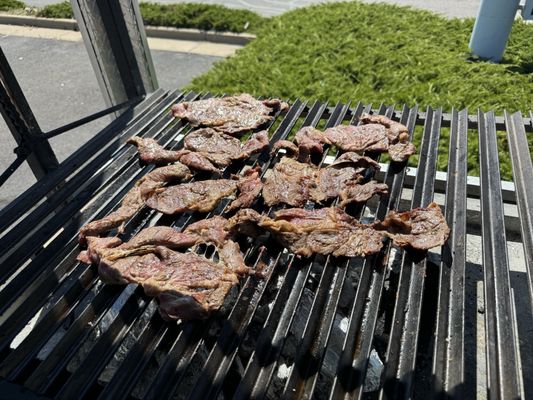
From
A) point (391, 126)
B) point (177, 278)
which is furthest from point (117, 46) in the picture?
point (177, 278)

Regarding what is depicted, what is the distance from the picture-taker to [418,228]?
8.89 feet

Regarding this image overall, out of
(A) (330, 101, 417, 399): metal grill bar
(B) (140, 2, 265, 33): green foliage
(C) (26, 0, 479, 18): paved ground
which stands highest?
(A) (330, 101, 417, 399): metal grill bar

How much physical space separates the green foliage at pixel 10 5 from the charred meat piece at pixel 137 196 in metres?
11.3

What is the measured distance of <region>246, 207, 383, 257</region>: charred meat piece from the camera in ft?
8.65

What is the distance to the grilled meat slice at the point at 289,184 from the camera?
3084mm

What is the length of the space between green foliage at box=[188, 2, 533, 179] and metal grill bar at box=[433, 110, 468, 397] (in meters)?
2.13

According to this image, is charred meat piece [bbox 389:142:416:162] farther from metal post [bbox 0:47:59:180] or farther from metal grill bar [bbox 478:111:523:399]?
metal post [bbox 0:47:59:180]

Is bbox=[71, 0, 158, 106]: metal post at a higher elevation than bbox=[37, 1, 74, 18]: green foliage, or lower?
higher

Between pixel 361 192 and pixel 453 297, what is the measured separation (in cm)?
102

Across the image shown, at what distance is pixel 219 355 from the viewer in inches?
84.7

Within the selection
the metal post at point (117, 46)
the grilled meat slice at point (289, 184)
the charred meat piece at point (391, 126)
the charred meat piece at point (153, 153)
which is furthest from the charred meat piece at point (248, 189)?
the metal post at point (117, 46)

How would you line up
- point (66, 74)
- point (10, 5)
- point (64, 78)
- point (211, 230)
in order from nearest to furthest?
point (211, 230) → point (64, 78) → point (66, 74) → point (10, 5)

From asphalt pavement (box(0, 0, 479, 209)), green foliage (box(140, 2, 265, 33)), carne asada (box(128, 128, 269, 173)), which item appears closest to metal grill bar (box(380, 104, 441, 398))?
carne asada (box(128, 128, 269, 173))

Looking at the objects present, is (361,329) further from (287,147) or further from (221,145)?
(221,145)
